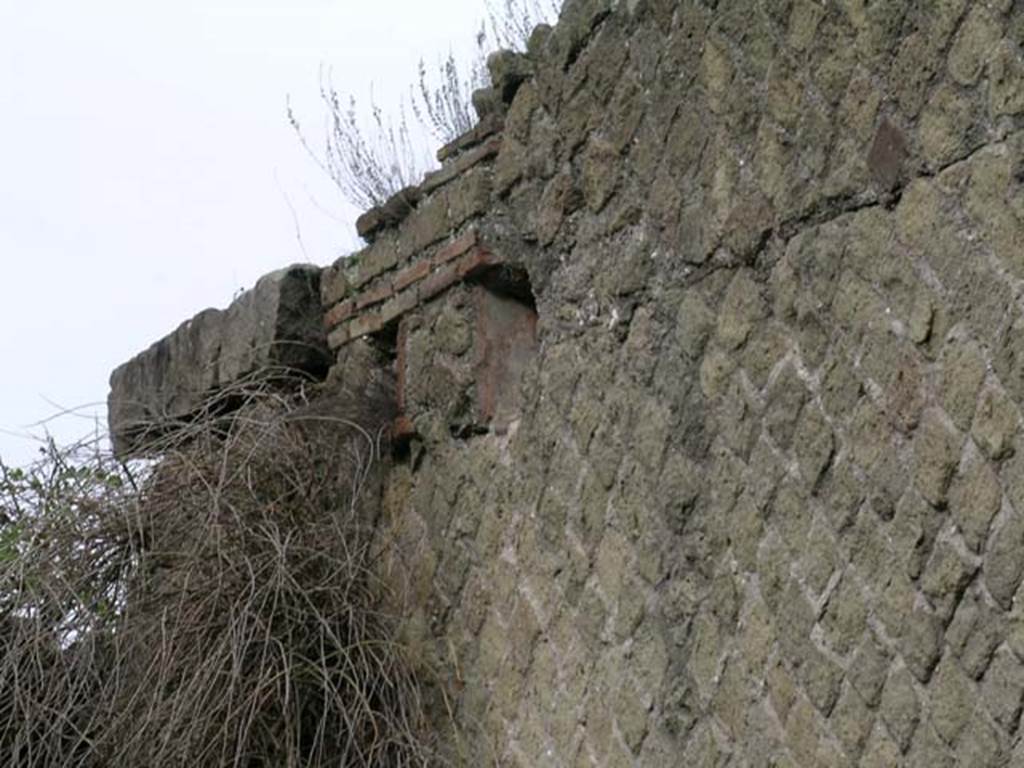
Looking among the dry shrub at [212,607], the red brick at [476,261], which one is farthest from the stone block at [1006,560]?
the dry shrub at [212,607]

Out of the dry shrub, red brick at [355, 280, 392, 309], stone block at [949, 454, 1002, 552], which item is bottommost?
stone block at [949, 454, 1002, 552]

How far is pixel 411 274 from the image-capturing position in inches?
228

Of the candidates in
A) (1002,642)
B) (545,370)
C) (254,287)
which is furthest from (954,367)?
(254,287)

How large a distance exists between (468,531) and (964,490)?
2.30 metres

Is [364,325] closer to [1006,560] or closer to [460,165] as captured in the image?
[460,165]

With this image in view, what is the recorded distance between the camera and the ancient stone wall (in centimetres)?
335

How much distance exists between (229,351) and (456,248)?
1.71m

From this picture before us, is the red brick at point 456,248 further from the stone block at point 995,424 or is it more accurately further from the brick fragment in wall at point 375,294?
the stone block at point 995,424

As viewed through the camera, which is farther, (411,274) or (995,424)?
(411,274)

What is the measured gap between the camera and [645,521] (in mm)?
4465

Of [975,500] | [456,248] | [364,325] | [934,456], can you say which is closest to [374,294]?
[364,325]

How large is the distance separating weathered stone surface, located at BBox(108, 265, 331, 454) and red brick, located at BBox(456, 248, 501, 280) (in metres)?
1.24

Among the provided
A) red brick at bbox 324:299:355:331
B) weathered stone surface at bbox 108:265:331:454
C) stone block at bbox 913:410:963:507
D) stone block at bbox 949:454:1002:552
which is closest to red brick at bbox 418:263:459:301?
red brick at bbox 324:299:355:331

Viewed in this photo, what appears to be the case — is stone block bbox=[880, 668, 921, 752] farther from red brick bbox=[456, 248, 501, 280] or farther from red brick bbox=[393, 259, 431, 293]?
red brick bbox=[393, 259, 431, 293]
